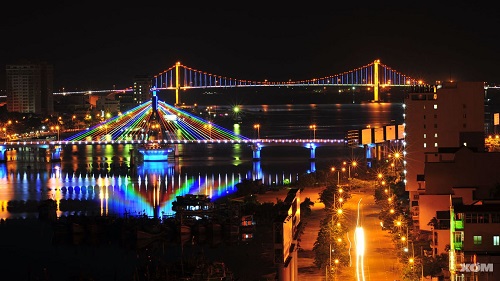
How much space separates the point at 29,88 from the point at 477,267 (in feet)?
166

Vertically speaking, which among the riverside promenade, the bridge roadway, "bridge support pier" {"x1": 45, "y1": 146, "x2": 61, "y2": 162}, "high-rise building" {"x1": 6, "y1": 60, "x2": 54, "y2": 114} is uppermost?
"high-rise building" {"x1": 6, "y1": 60, "x2": 54, "y2": 114}

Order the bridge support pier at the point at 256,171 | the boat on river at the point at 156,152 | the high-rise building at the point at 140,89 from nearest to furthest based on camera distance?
the bridge support pier at the point at 256,171 < the boat on river at the point at 156,152 < the high-rise building at the point at 140,89

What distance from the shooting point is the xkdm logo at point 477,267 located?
26.0 feet

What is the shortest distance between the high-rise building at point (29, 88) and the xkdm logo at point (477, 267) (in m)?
50.1

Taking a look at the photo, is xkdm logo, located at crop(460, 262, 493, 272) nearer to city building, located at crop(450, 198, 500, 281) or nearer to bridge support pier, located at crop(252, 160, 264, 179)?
city building, located at crop(450, 198, 500, 281)

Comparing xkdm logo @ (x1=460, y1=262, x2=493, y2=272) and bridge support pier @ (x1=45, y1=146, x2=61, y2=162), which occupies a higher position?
bridge support pier @ (x1=45, y1=146, x2=61, y2=162)

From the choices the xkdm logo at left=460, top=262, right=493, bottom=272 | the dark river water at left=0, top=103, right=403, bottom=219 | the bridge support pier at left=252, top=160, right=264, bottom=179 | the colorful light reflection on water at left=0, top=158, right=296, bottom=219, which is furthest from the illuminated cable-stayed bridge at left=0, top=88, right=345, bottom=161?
the xkdm logo at left=460, top=262, right=493, bottom=272

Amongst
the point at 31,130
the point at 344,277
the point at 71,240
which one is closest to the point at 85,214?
the point at 71,240

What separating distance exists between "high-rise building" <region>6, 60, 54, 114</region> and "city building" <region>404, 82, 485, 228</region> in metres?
43.7

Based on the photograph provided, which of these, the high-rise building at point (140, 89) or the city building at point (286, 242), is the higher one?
the high-rise building at point (140, 89)

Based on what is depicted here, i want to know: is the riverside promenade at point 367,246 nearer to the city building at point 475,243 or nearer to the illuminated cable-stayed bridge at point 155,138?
the city building at point 475,243

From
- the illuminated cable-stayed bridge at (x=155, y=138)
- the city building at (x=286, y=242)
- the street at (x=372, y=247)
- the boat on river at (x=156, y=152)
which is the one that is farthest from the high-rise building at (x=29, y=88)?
the city building at (x=286, y=242)

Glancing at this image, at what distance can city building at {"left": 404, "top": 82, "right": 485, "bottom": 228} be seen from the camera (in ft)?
45.9

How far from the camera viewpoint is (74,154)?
33.4m
